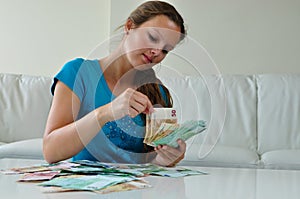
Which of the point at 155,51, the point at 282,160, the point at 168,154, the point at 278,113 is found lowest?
the point at 282,160

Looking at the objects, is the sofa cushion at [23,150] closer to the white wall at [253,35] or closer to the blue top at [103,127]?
the blue top at [103,127]

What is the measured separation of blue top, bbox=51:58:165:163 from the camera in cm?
114

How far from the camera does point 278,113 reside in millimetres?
2750

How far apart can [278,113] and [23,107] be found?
1.40m

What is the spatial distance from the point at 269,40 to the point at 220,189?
2.51m

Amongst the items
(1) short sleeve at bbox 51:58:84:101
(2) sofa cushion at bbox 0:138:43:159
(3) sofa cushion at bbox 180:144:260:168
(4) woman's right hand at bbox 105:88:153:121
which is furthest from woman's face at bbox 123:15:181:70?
(2) sofa cushion at bbox 0:138:43:159

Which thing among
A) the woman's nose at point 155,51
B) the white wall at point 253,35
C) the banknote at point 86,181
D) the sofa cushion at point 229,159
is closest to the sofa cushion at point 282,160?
the sofa cushion at point 229,159

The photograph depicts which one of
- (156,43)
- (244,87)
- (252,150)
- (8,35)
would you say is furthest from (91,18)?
(156,43)

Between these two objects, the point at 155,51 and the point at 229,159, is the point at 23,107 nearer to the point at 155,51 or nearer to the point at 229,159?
the point at 229,159

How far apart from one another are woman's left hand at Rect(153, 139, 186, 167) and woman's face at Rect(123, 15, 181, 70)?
0.59ft

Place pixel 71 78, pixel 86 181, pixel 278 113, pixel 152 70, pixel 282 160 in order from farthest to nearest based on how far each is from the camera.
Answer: pixel 278 113, pixel 282 160, pixel 71 78, pixel 152 70, pixel 86 181

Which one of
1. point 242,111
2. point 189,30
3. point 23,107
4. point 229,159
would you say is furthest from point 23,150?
point 189,30

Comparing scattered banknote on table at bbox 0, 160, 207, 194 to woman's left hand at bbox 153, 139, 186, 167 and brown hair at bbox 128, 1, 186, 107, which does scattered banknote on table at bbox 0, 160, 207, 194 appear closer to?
woman's left hand at bbox 153, 139, 186, 167

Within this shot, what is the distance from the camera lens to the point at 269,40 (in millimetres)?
3230
